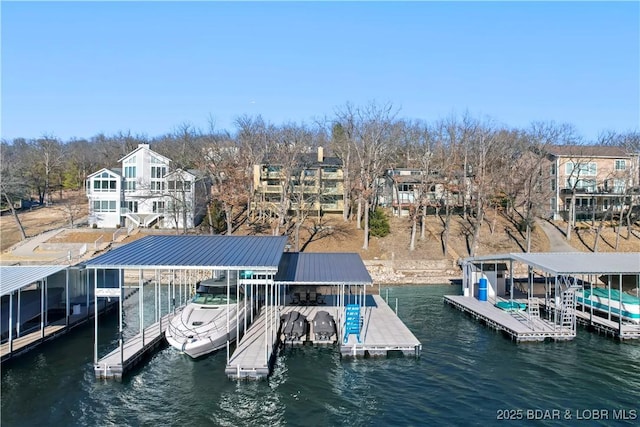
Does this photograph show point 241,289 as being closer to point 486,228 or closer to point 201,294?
point 201,294

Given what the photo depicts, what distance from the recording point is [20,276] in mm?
23281

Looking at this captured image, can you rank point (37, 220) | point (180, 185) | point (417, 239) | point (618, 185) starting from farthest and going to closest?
point (37, 220) → point (618, 185) → point (180, 185) → point (417, 239)

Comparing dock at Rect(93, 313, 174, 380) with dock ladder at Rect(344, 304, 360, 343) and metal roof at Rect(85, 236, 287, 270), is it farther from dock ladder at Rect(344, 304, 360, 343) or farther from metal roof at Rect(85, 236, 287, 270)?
dock ladder at Rect(344, 304, 360, 343)

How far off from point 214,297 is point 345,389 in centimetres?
851

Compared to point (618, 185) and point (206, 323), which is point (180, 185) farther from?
point (618, 185)

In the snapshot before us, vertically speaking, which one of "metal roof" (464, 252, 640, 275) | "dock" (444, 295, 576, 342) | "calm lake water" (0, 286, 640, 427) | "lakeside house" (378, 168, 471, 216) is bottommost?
"calm lake water" (0, 286, 640, 427)

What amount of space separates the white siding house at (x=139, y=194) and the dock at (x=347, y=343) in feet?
99.4

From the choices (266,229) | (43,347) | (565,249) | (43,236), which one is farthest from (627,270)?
(43,236)

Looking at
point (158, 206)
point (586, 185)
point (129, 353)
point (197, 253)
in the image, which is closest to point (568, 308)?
point (197, 253)

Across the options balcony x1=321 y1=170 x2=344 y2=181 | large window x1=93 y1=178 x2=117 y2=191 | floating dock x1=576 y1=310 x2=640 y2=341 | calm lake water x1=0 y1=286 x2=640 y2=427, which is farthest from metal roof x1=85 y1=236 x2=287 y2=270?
large window x1=93 y1=178 x2=117 y2=191

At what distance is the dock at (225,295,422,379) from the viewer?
1898 cm

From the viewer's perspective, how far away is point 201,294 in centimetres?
2442

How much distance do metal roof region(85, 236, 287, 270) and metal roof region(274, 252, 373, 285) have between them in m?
1.35

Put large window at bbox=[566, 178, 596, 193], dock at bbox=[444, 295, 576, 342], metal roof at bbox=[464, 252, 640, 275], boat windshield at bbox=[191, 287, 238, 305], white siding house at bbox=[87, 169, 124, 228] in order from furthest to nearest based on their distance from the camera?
large window at bbox=[566, 178, 596, 193] < white siding house at bbox=[87, 169, 124, 228] < metal roof at bbox=[464, 252, 640, 275] < dock at bbox=[444, 295, 576, 342] < boat windshield at bbox=[191, 287, 238, 305]
